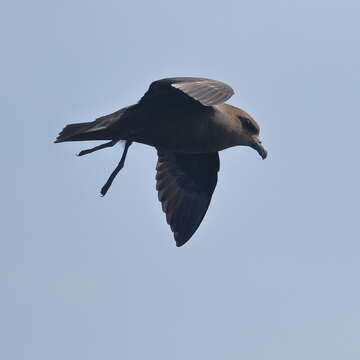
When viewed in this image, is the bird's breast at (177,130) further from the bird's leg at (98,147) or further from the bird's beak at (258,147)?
the bird's beak at (258,147)

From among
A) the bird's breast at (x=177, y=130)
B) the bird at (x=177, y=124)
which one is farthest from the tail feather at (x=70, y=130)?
the bird's breast at (x=177, y=130)

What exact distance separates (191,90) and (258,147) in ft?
7.03

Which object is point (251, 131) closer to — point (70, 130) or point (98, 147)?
point (98, 147)

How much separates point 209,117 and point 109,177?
4.75 feet

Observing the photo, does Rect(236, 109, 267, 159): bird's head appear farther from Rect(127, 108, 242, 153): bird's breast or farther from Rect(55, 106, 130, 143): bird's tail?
Rect(55, 106, 130, 143): bird's tail

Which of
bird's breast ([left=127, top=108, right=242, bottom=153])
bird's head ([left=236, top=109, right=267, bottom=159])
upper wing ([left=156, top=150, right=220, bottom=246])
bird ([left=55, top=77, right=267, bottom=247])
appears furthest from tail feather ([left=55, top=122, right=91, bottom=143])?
upper wing ([left=156, top=150, right=220, bottom=246])

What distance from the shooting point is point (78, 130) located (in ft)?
42.6

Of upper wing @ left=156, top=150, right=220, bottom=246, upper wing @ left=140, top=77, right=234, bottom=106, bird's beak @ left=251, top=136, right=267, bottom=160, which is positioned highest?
upper wing @ left=140, top=77, right=234, bottom=106

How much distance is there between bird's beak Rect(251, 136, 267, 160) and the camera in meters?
13.9

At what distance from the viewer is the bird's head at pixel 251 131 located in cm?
1388

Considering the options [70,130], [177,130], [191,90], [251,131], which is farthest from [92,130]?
[251,131]

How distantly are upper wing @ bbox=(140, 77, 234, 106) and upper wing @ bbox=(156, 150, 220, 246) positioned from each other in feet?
6.97

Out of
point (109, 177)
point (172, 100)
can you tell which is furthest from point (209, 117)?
point (109, 177)

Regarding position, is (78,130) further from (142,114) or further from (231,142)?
(231,142)
